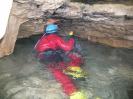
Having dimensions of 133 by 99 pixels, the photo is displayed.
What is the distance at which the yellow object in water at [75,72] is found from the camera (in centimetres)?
596

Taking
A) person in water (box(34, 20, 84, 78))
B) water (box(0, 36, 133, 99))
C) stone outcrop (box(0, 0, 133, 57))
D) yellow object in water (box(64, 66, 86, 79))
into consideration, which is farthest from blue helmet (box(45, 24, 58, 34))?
yellow object in water (box(64, 66, 86, 79))

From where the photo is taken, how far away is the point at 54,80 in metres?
5.98

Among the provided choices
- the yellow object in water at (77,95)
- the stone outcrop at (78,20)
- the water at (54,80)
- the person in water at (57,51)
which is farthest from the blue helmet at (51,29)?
the yellow object in water at (77,95)

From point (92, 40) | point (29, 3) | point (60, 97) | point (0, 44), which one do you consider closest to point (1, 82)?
point (0, 44)

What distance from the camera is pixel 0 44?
606cm

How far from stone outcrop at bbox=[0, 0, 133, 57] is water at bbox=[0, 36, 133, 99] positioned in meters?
0.28

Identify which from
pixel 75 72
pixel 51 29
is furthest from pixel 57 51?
pixel 75 72

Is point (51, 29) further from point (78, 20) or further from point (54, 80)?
point (54, 80)

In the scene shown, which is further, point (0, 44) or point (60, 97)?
point (0, 44)

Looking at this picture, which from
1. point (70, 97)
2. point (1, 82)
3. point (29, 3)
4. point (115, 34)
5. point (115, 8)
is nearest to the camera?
point (70, 97)

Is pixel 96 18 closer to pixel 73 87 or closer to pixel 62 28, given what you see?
pixel 62 28

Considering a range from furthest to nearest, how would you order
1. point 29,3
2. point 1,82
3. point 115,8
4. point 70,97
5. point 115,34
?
1. point 115,34
2. point 115,8
3. point 29,3
4. point 1,82
5. point 70,97

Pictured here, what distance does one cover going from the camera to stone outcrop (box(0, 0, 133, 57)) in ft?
20.1

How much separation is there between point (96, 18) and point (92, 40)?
0.87 meters
